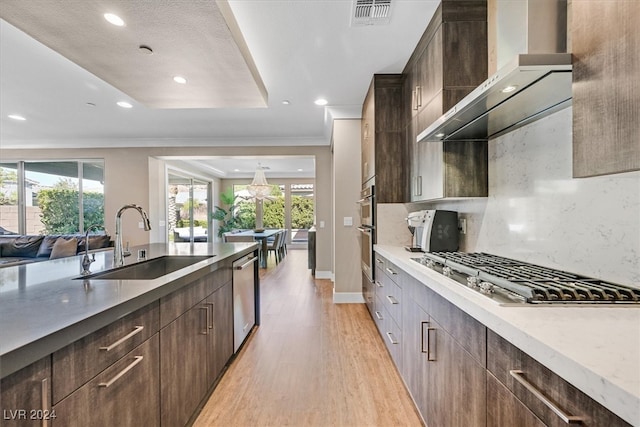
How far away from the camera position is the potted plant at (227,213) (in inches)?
383

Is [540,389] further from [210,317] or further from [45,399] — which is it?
[210,317]

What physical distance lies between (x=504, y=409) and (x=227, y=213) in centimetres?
999

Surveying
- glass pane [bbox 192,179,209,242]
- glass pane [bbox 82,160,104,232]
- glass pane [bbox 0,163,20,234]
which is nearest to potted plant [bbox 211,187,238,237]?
glass pane [bbox 192,179,209,242]

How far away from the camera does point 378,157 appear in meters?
3.27

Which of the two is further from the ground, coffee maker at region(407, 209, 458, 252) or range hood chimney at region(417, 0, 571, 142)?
range hood chimney at region(417, 0, 571, 142)

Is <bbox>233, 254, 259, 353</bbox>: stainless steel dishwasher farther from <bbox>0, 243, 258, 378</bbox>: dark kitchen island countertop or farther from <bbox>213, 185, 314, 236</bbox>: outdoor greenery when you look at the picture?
<bbox>213, 185, 314, 236</bbox>: outdoor greenery

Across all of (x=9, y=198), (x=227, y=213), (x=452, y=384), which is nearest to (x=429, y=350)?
(x=452, y=384)

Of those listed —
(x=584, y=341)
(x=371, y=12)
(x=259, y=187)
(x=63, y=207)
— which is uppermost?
(x=371, y=12)

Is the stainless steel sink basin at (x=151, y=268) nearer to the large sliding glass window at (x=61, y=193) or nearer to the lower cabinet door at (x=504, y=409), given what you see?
the lower cabinet door at (x=504, y=409)

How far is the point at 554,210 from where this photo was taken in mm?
1526

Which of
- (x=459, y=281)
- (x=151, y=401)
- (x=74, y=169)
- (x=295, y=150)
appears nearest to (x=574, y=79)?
(x=459, y=281)

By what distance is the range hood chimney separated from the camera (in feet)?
3.57

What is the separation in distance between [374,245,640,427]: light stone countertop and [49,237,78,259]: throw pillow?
5990mm

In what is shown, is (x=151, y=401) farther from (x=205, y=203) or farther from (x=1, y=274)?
(x=205, y=203)
